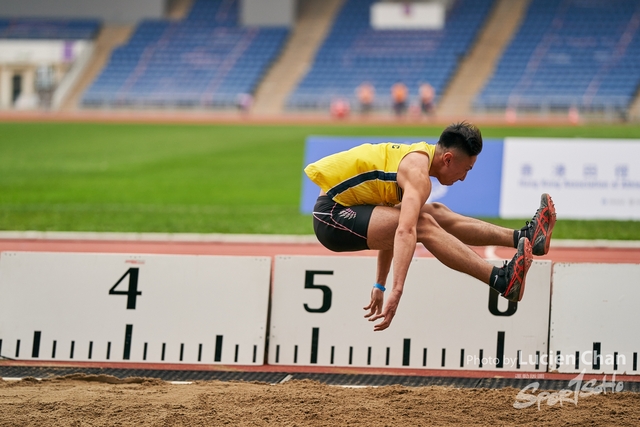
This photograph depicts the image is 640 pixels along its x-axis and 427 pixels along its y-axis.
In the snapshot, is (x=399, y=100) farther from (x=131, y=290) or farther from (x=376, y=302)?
(x=376, y=302)

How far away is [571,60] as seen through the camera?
37094mm

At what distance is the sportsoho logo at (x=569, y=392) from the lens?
18.3 feet

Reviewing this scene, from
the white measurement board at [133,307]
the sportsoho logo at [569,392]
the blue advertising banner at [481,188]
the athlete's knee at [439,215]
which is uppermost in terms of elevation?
the blue advertising banner at [481,188]

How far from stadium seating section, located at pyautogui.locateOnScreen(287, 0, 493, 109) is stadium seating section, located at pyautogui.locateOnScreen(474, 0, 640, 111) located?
258 cm

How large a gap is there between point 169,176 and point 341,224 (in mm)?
14976

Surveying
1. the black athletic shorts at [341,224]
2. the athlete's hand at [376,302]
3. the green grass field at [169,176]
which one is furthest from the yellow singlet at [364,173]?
the green grass field at [169,176]

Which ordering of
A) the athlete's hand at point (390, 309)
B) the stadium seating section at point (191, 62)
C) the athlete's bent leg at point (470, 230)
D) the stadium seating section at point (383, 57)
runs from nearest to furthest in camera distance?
the athlete's hand at point (390, 309) < the athlete's bent leg at point (470, 230) < the stadium seating section at point (383, 57) < the stadium seating section at point (191, 62)

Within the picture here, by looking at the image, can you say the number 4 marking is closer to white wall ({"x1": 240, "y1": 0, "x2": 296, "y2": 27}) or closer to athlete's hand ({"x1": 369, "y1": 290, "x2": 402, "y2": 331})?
athlete's hand ({"x1": 369, "y1": 290, "x2": 402, "y2": 331})

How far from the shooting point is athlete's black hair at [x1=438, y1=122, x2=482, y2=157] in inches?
212

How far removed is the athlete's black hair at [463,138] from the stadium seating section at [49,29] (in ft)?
143

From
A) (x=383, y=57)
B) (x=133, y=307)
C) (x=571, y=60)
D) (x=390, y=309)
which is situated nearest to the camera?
(x=390, y=309)

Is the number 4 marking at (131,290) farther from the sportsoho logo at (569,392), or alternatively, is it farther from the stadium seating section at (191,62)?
the stadium seating section at (191,62)

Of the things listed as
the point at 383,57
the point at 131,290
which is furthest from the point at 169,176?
the point at 383,57

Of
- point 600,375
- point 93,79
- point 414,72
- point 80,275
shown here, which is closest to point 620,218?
point 600,375
